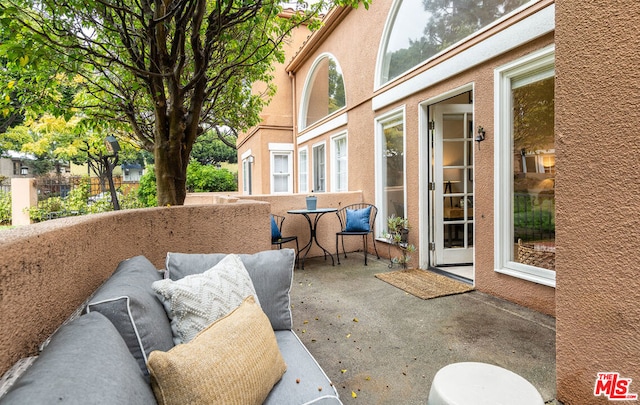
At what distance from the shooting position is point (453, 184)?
15.0 ft

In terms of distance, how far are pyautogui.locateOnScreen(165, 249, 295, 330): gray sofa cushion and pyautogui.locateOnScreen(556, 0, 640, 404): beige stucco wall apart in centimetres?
149

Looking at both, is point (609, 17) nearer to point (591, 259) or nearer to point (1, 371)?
point (591, 259)

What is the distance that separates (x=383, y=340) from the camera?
8.56ft

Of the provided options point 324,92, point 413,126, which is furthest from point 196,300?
point 324,92

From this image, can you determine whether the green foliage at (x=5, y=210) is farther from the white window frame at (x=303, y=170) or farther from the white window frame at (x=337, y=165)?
the white window frame at (x=337, y=165)

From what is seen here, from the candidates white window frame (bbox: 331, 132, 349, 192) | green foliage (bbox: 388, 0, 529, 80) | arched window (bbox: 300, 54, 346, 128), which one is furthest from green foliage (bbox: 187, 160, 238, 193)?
green foliage (bbox: 388, 0, 529, 80)

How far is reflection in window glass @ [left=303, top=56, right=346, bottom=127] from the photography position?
6.94 metres

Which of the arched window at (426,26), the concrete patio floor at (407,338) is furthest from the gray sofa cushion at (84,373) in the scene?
the arched window at (426,26)

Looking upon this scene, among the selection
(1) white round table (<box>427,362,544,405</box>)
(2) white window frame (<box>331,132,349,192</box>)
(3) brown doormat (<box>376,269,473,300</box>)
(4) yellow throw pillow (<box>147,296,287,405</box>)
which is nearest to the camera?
(4) yellow throw pillow (<box>147,296,287,405</box>)

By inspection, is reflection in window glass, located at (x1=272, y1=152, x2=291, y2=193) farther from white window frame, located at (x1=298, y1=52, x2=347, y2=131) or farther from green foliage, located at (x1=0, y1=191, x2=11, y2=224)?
green foliage, located at (x1=0, y1=191, x2=11, y2=224)

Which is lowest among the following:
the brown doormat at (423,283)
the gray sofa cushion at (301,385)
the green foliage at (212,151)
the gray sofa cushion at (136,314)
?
the brown doormat at (423,283)

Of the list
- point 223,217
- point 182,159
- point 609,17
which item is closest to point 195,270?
point 223,217

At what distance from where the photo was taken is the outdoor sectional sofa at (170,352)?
768 millimetres

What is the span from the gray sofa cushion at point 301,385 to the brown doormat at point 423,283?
7.60 ft
